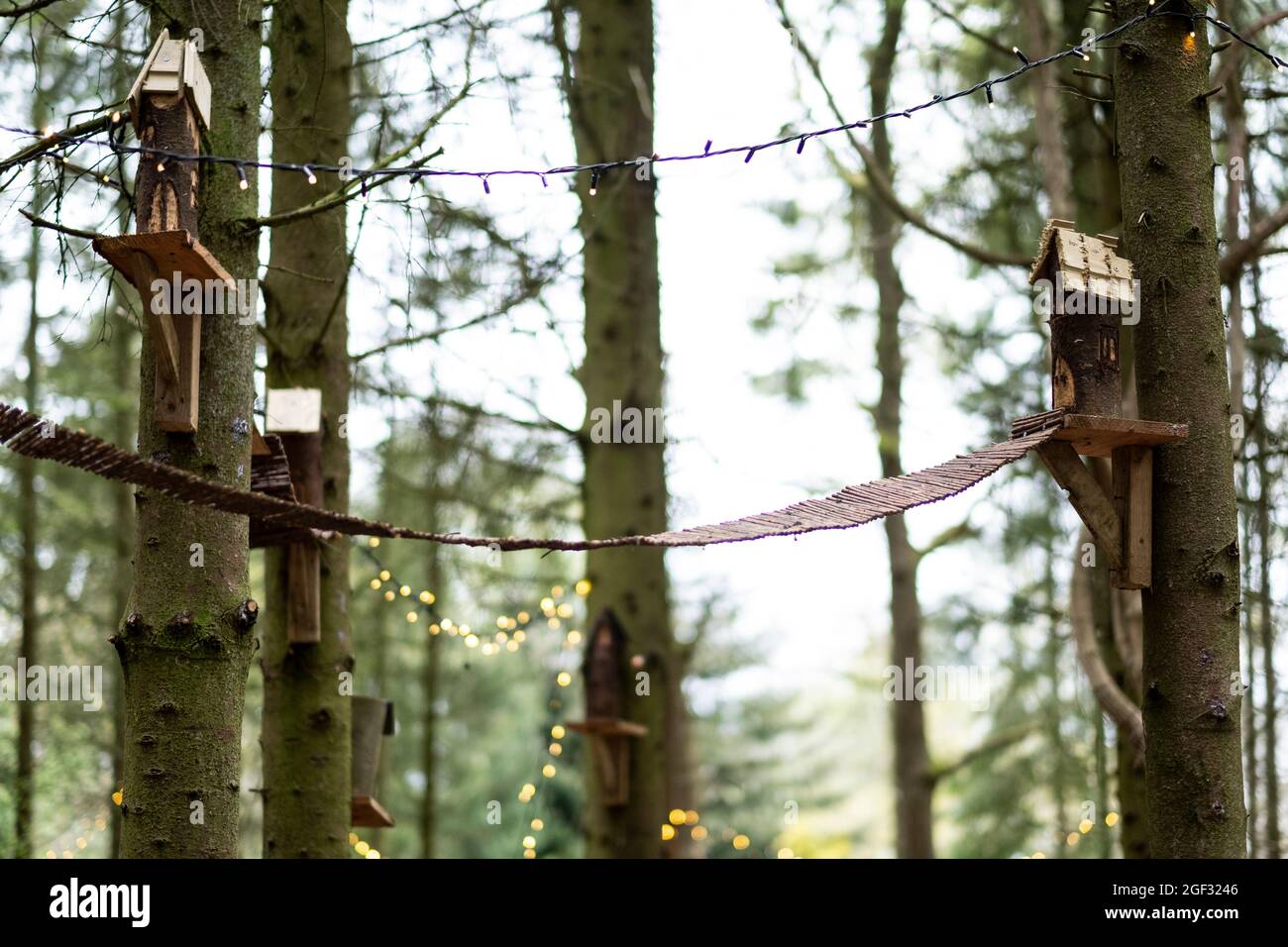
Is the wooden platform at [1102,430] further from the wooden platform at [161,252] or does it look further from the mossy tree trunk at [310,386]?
the mossy tree trunk at [310,386]

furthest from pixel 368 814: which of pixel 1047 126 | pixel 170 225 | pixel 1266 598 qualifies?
pixel 1266 598

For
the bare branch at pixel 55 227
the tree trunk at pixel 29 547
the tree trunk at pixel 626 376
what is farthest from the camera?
the tree trunk at pixel 29 547

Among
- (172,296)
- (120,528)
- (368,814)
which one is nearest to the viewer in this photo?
(172,296)

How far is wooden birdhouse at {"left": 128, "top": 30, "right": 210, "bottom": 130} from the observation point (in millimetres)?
3195

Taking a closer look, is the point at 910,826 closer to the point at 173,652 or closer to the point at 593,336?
the point at 593,336

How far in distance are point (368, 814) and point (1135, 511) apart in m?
3.47

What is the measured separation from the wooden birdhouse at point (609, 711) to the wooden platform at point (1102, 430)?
3.75 meters

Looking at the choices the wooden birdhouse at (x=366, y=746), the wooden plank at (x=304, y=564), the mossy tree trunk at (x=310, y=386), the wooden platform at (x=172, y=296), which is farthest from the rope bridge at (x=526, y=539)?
the wooden birdhouse at (x=366, y=746)

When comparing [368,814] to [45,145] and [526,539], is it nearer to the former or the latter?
[526,539]

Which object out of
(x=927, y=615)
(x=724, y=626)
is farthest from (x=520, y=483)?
(x=724, y=626)

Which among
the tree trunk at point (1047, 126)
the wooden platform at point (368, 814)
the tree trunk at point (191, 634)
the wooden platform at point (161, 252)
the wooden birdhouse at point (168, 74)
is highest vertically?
the tree trunk at point (1047, 126)

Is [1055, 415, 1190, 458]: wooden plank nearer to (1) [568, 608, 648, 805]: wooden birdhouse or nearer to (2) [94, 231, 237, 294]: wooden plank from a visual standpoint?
(2) [94, 231, 237, 294]: wooden plank

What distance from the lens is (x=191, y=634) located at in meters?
3.24

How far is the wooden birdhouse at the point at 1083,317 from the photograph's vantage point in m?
3.38
